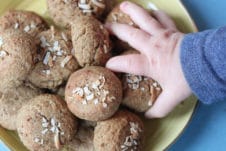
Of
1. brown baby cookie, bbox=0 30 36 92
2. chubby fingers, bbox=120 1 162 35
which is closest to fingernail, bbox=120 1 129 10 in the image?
chubby fingers, bbox=120 1 162 35

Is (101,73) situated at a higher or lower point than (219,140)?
higher

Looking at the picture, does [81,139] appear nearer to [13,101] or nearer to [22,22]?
[13,101]

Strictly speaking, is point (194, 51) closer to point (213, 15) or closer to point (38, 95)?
point (213, 15)

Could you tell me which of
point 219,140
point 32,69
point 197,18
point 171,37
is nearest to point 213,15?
point 197,18

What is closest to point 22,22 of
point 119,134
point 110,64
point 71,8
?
point 71,8

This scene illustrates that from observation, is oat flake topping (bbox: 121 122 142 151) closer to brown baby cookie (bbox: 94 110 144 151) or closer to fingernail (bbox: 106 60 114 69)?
brown baby cookie (bbox: 94 110 144 151)

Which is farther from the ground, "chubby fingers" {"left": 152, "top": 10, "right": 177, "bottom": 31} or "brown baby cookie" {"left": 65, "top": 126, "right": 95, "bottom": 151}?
"chubby fingers" {"left": 152, "top": 10, "right": 177, "bottom": 31}

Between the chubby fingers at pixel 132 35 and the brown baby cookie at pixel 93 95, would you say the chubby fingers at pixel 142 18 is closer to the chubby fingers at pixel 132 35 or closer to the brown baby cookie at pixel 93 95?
the chubby fingers at pixel 132 35
